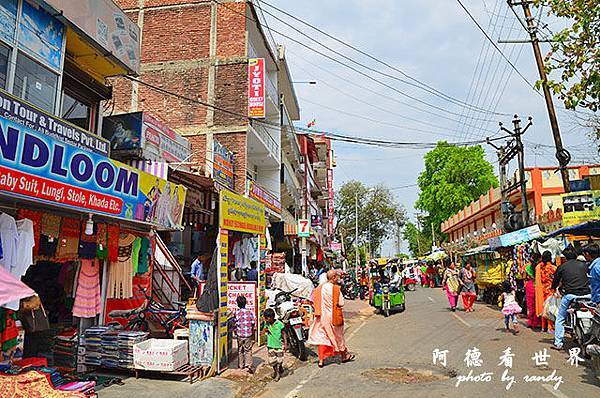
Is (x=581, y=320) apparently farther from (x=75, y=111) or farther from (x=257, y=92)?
(x=257, y=92)

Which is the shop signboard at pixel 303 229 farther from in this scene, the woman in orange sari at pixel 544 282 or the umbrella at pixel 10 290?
the umbrella at pixel 10 290

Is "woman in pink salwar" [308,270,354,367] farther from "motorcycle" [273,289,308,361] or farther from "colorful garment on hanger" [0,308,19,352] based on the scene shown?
"colorful garment on hanger" [0,308,19,352]

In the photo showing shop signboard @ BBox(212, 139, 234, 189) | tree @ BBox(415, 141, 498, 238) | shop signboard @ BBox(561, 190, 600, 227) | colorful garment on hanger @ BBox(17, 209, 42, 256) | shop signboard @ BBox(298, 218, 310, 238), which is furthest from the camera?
tree @ BBox(415, 141, 498, 238)

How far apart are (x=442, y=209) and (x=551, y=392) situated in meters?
44.0

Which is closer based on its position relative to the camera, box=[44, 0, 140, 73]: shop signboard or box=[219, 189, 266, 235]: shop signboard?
box=[44, 0, 140, 73]: shop signboard

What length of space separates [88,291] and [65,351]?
110cm

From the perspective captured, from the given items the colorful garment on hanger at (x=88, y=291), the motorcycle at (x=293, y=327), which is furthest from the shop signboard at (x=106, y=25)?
the motorcycle at (x=293, y=327)

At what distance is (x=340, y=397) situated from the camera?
657 cm

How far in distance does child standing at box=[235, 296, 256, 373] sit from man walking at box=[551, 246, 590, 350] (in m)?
6.17

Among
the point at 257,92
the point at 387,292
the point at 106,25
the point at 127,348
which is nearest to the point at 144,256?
the point at 127,348

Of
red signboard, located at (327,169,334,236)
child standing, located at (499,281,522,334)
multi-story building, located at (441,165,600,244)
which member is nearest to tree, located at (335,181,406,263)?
red signboard, located at (327,169,334,236)

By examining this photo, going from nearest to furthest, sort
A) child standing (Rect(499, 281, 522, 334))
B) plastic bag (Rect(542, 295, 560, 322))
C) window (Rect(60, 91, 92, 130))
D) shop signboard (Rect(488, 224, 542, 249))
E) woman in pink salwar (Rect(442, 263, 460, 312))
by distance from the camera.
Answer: plastic bag (Rect(542, 295, 560, 322))
window (Rect(60, 91, 92, 130))
child standing (Rect(499, 281, 522, 334))
shop signboard (Rect(488, 224, 542, 249))
woman in pink salwar (Rect(442, 263, 460, 312))

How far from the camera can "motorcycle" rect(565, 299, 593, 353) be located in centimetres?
777

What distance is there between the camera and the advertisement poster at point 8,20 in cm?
738
